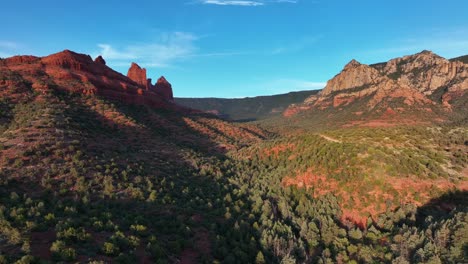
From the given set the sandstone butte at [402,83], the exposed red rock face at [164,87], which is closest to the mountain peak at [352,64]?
the sandstone butte at [402,83]

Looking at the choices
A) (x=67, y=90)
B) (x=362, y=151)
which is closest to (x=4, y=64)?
(x=67, y=90)

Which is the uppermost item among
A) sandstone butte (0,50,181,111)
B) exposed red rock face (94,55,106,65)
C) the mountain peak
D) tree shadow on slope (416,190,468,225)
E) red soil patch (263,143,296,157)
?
the mountain peak

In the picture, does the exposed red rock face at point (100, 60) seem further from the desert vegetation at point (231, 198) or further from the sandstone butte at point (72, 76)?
the desert vegetation at point (231, 198)

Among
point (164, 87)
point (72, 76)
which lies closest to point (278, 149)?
point (72, 76)

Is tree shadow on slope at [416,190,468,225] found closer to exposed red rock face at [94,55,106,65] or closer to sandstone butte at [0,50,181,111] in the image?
sandstone butte at [0,50,181,111]

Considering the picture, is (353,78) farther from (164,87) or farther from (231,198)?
(231,198)

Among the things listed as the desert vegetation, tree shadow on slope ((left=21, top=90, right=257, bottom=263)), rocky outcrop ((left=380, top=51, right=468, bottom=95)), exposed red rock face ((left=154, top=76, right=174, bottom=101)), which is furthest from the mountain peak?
tree shadow on slope ((left=21, top=90, right=257, bottom=263))

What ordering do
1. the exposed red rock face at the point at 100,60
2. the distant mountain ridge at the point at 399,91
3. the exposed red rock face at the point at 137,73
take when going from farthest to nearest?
the exposed red rock face at the point at 137,73 < the distant mountain ridge at the point at 399,91 < the exposed red rock face at the point at 100,60
